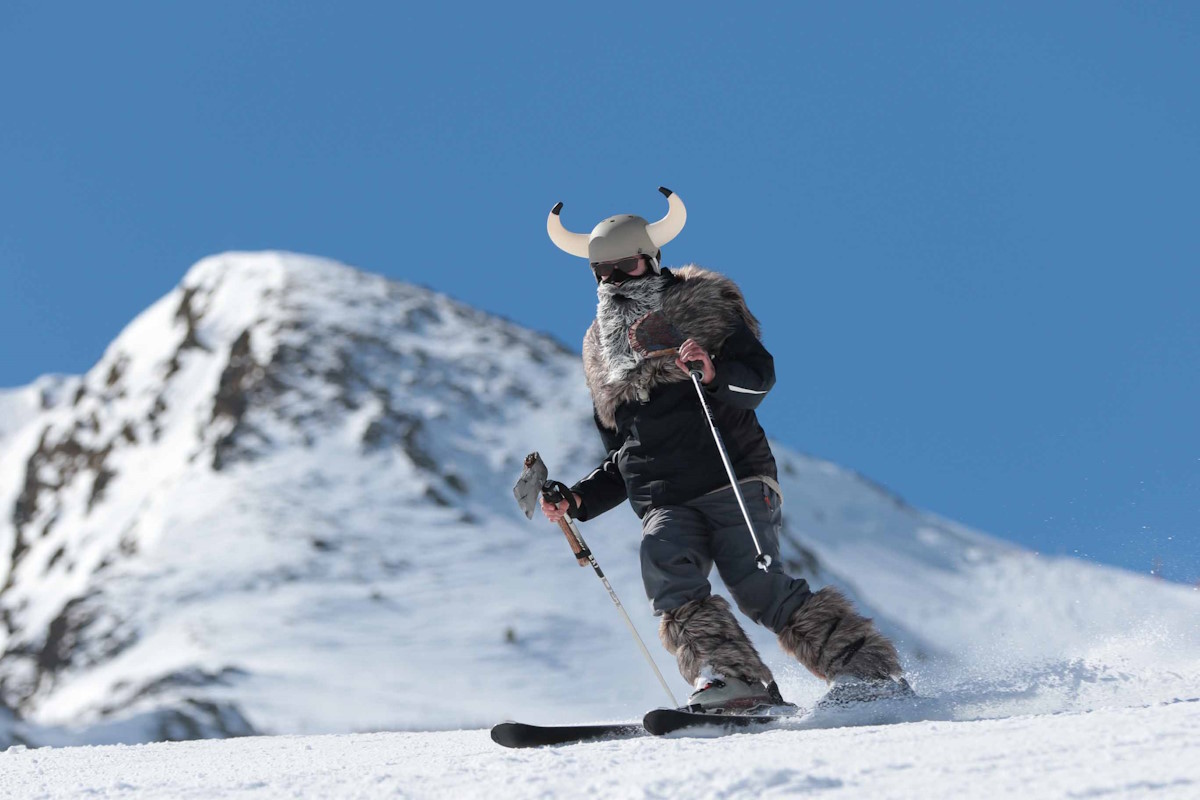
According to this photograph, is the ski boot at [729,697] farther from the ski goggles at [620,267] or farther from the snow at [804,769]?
the ski goggles at [620,267]

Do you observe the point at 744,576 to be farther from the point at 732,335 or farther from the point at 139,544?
the point at 139,544

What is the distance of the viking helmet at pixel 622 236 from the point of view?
506 centimetres

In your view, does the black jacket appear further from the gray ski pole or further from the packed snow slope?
the packed snow slope

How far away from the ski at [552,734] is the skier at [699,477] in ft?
0.91

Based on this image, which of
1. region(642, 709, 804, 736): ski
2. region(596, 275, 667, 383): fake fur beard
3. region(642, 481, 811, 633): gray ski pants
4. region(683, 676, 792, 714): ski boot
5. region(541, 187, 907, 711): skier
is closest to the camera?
region(642, 709, 804, 736): ski

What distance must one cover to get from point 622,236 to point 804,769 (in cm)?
271

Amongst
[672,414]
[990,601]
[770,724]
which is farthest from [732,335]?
[990,601]

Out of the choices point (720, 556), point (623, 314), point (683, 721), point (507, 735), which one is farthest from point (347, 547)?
point (683, 721)

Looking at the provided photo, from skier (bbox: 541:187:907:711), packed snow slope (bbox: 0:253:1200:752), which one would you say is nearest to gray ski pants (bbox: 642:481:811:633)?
skier (bbox: 541:187:907:711)

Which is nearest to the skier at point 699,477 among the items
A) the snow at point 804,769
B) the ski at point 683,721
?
the ski at point 683,721

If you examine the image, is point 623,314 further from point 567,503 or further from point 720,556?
point 720,556

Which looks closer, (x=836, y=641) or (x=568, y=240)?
(x=836, y=641)

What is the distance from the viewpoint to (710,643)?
448cm

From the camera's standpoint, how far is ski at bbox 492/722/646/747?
13.9 ft
